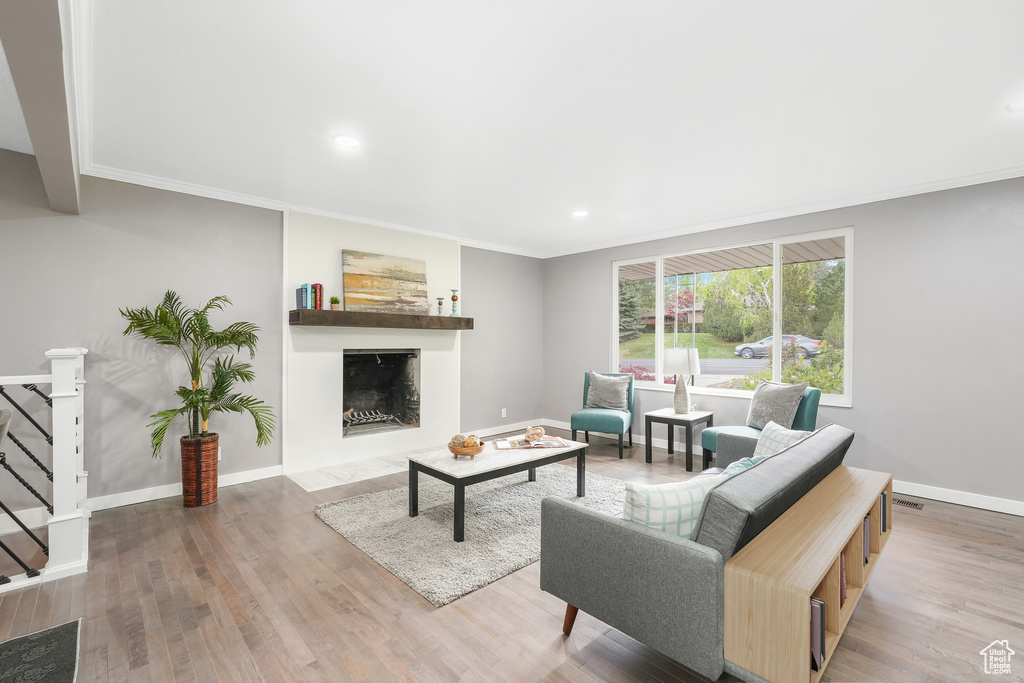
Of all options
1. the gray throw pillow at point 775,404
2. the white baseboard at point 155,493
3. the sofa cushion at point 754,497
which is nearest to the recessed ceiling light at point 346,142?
the sofa cushion at point 754,497

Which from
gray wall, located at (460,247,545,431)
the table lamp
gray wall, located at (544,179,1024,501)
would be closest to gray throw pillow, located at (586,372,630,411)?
the table lamp

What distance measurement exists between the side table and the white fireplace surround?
2.43 m

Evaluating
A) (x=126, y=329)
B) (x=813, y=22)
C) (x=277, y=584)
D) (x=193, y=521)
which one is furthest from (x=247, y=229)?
(x=813, y=22)

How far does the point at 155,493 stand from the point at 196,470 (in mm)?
529

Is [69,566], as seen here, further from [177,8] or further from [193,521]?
[177,8]

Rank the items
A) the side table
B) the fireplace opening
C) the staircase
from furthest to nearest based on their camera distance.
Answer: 1. the fireplace opening
2. the side table
3. the staircase

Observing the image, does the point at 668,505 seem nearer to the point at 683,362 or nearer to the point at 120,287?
the point at 683,362

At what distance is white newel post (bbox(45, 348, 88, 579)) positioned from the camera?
8.22 feet

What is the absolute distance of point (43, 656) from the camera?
1.87m

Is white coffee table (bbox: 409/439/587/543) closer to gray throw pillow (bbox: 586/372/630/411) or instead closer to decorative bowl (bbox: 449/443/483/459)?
decorative bowl (bbox: 449/443/483/459)

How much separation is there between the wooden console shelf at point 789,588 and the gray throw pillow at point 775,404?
2.16m

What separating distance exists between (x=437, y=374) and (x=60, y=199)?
3.51 meters

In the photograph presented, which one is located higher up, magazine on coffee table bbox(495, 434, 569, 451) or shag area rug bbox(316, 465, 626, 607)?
magazine on coffee table bbox(495, 434, 569, 451)

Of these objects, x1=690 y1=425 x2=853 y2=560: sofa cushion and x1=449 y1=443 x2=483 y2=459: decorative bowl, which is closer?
x1=690 y1=425 x2=853 y2=560: sofa cushion
